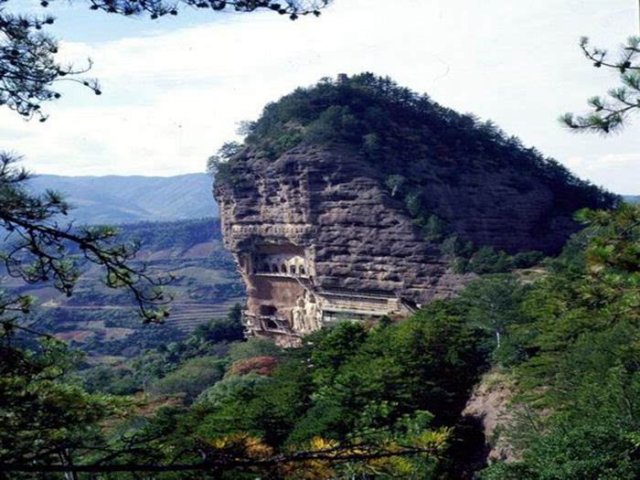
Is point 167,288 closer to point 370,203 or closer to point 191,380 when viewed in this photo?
point 191,380

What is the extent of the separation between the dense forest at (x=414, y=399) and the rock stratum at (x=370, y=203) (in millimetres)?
4460

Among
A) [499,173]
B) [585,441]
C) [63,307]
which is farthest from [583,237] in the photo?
[63,307]

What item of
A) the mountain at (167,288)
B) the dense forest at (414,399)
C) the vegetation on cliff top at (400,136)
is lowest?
the mountain at (167,288)

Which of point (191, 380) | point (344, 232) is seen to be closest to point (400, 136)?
point (344, 232)

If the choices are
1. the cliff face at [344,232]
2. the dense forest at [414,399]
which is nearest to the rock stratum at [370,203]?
the cliff face at [344,232]

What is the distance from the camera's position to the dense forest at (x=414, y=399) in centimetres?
511

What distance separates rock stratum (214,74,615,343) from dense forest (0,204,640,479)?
4.46 meters

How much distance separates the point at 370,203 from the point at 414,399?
1642 centimetres

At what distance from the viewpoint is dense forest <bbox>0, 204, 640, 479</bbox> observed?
511cm

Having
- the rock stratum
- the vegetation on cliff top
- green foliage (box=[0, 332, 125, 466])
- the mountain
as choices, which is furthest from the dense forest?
the mountain

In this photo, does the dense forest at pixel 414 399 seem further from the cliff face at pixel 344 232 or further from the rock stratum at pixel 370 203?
the rock stratum at pixel 370 203

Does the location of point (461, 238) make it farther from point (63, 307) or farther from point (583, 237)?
point (63, 307)

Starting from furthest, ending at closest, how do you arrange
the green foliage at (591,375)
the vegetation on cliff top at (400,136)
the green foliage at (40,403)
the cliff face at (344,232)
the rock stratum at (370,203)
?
the vegetation on cliff top at (400,136) < the rock stratum at (370,203) < the cliff face at (344,232) < the green foliage at (591,375) < the green foliage at (40,403)

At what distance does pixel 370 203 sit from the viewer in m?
34.2
